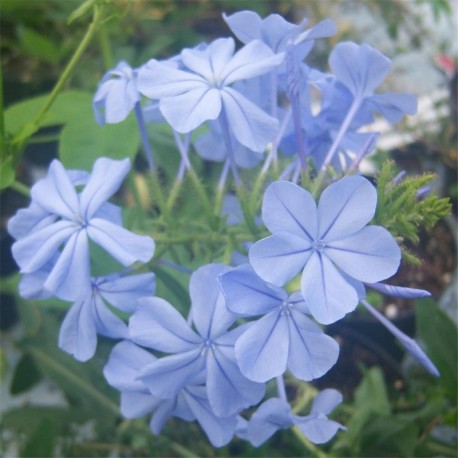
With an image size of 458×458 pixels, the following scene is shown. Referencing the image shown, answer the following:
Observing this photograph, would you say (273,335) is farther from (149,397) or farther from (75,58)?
(75,58)

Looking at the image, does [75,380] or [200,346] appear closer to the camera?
[200,346]

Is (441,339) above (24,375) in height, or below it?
above

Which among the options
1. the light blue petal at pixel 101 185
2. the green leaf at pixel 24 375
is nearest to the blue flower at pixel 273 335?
the light blue petal at pixel 101 185

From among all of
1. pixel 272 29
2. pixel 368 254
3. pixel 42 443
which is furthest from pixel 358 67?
pixel 42 443

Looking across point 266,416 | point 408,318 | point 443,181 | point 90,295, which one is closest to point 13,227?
point 90,295

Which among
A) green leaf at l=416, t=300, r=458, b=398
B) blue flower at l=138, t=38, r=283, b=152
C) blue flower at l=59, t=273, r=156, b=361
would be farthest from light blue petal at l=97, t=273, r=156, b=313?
green leaf at l=416, t=300, r=458, b=398

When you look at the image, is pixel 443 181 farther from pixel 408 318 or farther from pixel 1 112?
pixel 1 112

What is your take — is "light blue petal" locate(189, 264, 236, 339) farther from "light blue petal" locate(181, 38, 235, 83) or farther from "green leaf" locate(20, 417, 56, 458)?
"green leaf" locate(20, 417, 56, 458)
